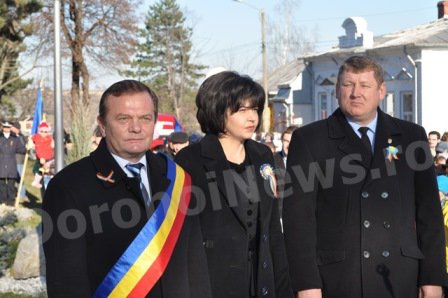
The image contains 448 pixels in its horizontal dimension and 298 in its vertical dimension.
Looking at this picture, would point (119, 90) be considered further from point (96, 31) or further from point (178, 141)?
point (96, 31)

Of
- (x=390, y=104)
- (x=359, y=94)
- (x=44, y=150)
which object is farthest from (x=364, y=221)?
(x=390, y=104)

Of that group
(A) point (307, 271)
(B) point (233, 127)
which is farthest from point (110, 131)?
(A) point (307, 271)

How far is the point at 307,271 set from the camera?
475 centimetres

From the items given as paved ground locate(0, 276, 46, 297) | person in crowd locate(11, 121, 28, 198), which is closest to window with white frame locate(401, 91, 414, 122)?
person in crowd locate(11, 121, 28, 198)

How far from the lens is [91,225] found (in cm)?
377

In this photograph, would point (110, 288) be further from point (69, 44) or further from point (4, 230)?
point (69, 44)

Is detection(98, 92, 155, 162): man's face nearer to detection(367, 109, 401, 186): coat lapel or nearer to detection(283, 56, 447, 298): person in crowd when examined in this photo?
detection(283, 56, 447, 298): person in crowd

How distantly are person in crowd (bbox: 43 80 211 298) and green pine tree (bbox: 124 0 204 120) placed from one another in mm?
67921

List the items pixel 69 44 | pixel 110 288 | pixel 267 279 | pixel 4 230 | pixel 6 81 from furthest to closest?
pixel 6 81, pixel 69 44, pixel 4 230, pixel 267 279, pixel 110 288

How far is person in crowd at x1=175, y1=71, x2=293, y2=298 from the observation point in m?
4.70

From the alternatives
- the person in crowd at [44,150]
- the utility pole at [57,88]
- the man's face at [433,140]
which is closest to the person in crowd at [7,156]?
the person in crowd at [44,150]

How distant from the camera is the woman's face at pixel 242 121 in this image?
15.9ft

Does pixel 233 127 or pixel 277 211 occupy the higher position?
pixel 233 127

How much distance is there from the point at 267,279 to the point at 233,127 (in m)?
0.79
